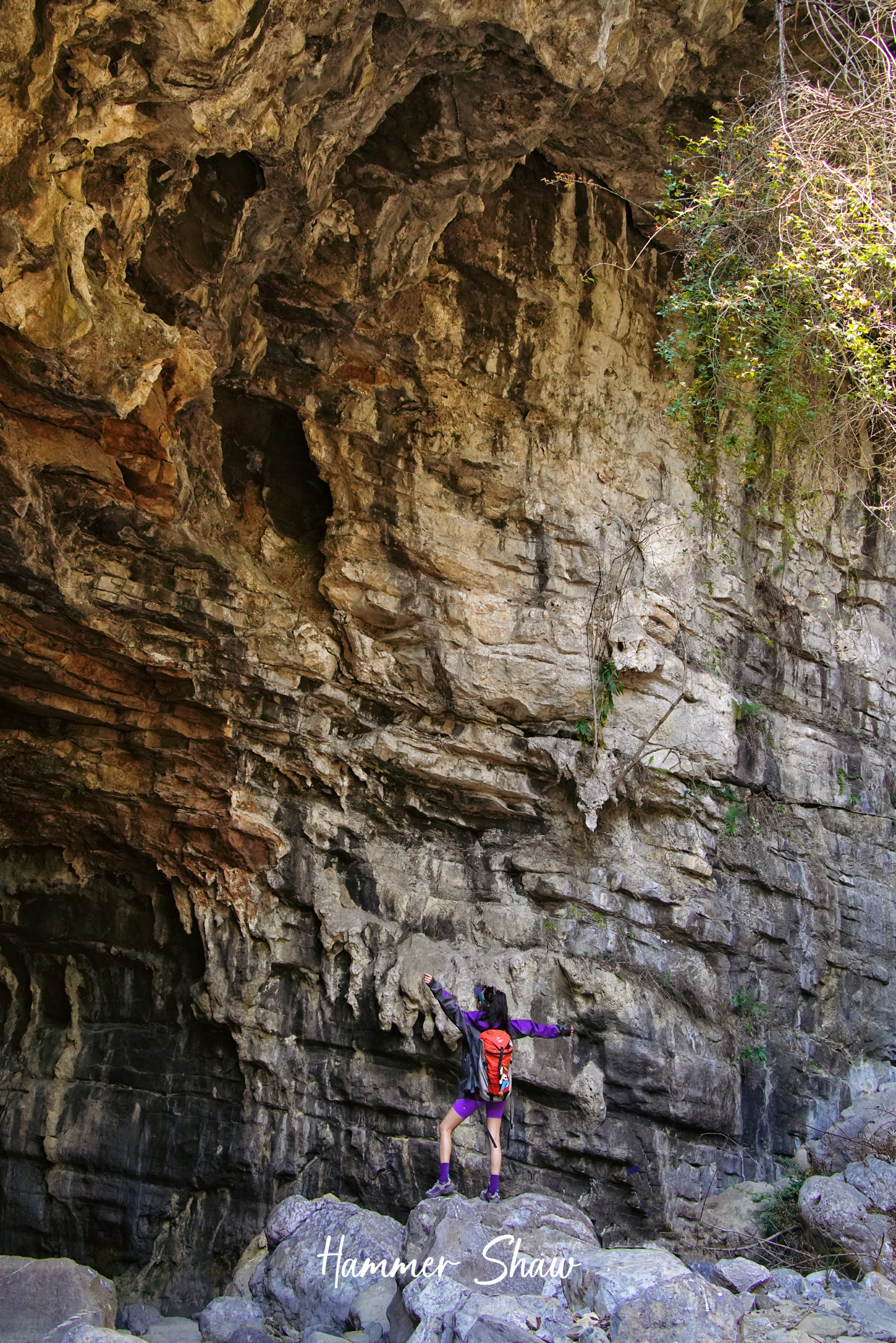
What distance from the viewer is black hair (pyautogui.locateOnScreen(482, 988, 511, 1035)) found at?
20.3ft

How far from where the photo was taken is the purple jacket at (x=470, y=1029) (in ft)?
20.0

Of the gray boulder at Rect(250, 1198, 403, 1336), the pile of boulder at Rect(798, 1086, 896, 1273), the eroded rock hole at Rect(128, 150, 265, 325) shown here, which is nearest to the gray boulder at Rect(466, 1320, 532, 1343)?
the gray boulder at Rect(250, 1198, 403, 1336)

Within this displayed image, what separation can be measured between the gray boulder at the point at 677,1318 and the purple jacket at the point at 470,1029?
1.61 meters

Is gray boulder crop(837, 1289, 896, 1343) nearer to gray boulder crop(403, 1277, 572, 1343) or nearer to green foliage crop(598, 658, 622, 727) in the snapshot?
gray boulder crop(403, 1277, 572, 1343)

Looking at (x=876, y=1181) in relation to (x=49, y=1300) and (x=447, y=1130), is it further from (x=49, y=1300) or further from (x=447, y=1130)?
(x=49, y=1300)

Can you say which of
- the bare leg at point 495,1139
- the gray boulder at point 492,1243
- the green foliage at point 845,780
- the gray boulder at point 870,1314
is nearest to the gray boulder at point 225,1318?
the gray boulder at point 492,1243

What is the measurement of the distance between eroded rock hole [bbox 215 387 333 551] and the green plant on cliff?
3.31 metres

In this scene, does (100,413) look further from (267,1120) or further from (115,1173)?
(115,1173)

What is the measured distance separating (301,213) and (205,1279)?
26.0 feet

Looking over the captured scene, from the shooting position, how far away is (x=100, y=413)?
21.2 ft

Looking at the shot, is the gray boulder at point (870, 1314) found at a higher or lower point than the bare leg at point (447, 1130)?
lower

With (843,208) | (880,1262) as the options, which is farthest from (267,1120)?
(843,208)

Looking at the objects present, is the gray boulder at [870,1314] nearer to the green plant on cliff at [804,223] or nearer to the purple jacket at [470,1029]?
the purple jacket at [470,1029]

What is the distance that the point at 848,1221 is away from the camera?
21.5 ft
